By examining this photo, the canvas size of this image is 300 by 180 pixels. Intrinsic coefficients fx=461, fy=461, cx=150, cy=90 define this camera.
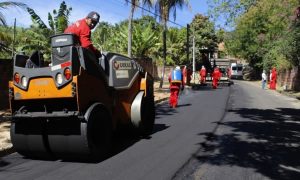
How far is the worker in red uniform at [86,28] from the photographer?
28.8 ft

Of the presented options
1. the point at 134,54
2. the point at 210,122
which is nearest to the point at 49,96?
the point at 210,122

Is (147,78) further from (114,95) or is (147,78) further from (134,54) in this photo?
(134,54)

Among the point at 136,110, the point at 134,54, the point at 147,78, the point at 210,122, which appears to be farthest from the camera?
the point at 134,54

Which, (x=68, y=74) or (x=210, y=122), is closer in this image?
(x=68, y=74)

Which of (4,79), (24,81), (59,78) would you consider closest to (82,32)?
(59,78)

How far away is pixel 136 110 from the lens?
400 inches

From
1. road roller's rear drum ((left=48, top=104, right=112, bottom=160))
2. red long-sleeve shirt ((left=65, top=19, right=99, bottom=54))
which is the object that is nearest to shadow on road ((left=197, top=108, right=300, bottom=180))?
road roller's rear drum ((left=48, top=104, right=112, bottom=160))

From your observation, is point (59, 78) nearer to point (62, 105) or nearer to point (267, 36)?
point (62, 105)

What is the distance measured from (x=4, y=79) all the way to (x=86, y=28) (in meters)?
8.21

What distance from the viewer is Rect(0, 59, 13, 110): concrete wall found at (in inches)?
622

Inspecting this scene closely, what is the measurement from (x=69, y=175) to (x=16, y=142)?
5.55 feet

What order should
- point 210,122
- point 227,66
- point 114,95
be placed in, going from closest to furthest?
point 114,95 → point 210,122 → point 227,66

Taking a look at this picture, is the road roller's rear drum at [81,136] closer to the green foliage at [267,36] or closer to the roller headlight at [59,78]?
the roller headlight at [59,78]

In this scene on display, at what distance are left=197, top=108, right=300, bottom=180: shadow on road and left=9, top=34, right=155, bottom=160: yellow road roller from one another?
2.04 meters
